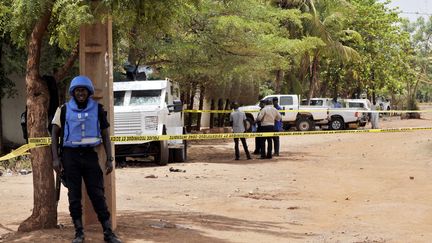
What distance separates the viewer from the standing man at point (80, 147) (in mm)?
6867

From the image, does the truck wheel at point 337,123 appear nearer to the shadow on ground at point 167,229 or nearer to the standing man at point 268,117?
the standing man at point 268,117

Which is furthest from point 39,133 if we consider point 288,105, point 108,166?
point 288,105

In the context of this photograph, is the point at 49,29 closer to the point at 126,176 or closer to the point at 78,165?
the point at 78,165

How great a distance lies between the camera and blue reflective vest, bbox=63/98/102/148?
22.4ft

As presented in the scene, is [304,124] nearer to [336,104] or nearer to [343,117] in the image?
[343,117]

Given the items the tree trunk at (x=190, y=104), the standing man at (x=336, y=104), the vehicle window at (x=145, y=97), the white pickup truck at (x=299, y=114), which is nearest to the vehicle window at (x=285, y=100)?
the white pickup truck at (x=299, y=114)

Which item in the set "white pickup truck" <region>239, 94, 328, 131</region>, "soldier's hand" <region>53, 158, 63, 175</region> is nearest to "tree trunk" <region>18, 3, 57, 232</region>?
"soldier's hand" <region>53, 158, 63, 175</region>

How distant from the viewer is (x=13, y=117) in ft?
76.4

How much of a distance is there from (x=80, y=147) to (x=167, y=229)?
6.27ft

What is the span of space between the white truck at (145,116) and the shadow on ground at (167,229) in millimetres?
7817

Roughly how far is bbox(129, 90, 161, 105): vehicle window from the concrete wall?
603cm

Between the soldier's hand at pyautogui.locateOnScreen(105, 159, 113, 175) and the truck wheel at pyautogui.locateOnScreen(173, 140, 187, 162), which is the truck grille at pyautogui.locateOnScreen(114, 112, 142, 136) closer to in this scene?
the truck wheel at pyautogui.locateOnScreen(173, 140, 187, 162)

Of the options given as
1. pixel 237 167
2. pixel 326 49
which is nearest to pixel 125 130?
pixel 237 167

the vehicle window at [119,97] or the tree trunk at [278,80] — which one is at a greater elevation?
the tree trunk at [278,80]
